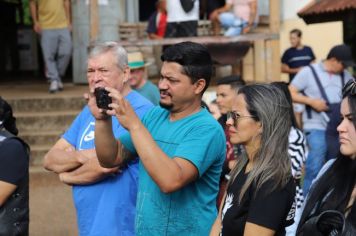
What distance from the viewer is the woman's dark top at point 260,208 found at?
3305 mm

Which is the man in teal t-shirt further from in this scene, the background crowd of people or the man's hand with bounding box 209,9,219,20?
the man's hand with bounding box 209,9,219,20

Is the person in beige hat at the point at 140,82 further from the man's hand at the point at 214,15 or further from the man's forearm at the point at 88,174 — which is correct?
the man's hand at the point at 214,15

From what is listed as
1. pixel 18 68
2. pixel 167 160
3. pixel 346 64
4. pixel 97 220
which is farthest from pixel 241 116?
pixel 18 68

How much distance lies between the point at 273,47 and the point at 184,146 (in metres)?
7.73

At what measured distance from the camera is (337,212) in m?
3.32

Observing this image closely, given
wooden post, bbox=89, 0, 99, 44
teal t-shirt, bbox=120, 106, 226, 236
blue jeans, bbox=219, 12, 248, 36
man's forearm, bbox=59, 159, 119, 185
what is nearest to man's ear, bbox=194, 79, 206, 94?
teal t-shirt, bbox=120, 106, 226, 236

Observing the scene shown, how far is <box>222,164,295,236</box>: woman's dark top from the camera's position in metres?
3.30

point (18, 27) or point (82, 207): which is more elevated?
point (18, 27)

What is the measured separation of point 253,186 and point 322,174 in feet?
1.51

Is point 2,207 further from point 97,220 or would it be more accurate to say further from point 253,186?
point 253,186

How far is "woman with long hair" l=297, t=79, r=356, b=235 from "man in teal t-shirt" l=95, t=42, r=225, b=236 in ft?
1.65

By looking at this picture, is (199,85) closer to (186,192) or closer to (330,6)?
(186,192)

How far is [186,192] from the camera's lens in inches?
146

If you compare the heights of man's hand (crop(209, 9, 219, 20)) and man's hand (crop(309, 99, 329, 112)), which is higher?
man's hand (crop(209, 9, 219, 20))
